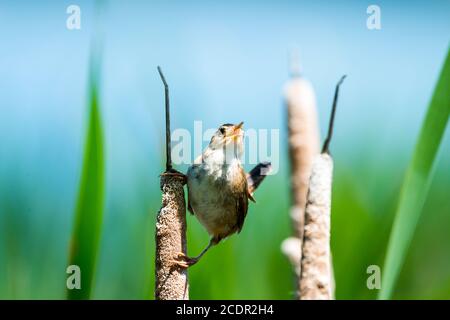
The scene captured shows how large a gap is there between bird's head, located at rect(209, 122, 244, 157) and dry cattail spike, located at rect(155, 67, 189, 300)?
42 centimetres

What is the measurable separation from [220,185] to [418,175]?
0.67 metres

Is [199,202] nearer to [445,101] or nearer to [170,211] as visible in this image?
[170,211]

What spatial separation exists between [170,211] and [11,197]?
0.71 meters

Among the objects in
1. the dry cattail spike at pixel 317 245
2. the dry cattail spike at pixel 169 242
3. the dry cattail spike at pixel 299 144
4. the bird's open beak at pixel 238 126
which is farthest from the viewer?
the dry cattail spike at pixel 299 144

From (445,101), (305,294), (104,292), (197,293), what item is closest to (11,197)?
(104,292)

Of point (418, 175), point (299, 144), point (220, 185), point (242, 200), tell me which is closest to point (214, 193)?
point (220, 185)

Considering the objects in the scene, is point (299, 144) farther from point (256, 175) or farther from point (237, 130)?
point (237, 130)

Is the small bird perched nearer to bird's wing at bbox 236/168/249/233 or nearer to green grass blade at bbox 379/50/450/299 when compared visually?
bird's wing at bbox 236/168/249/233

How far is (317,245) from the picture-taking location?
5.48 ft

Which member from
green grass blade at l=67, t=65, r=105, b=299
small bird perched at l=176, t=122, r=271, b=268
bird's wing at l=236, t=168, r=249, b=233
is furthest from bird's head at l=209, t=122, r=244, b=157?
green grass blade at l=67, t=65, r=105, b=299

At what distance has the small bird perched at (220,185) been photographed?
6.43 feet

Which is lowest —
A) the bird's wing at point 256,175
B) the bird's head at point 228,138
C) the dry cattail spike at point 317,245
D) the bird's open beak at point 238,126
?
the dry cattail spike at point 317,245

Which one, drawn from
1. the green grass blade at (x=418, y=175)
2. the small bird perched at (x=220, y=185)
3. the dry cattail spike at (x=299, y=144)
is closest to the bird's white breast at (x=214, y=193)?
the small bird perched at (x=220, y=185)

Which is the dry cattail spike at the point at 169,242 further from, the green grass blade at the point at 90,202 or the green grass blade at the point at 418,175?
the green grass blade at the point at 418,175
